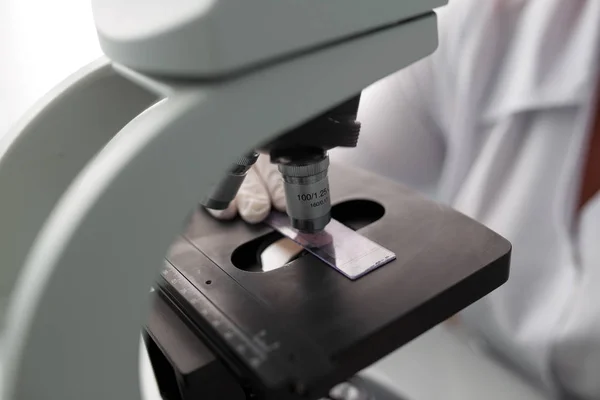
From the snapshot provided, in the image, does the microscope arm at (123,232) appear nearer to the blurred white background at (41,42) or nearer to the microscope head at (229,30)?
the microscope head at (229,30)

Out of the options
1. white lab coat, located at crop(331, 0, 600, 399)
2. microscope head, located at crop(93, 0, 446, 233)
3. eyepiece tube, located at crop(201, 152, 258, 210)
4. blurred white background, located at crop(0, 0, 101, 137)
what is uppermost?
microscope head, located at crop(93, 0, 446, 233)

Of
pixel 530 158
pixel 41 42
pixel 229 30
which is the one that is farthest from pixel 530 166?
pixel 41 42

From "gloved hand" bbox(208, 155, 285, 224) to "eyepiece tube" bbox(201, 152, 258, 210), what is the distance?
0.34ft

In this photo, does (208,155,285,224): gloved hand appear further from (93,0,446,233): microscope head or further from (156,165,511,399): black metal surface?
(93,0,446,233): microscope head

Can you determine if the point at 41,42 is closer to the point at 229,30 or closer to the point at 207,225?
the point at 207,225

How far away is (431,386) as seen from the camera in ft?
2.18

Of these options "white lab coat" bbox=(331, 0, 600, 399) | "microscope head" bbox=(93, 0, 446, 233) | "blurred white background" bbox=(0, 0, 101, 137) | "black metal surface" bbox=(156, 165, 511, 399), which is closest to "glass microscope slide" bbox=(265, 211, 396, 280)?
"black metal surface" bbox=(156, 165, 511, 399)

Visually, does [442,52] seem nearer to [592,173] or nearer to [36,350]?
[592,173]

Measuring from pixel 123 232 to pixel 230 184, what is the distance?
154 millimetres

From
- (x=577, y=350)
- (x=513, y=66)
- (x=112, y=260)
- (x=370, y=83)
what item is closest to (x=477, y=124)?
(x=513, y=66)

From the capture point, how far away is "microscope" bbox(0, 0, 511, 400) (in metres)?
0.27

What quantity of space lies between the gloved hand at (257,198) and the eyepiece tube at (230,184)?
0.10 meters

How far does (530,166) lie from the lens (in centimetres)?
66

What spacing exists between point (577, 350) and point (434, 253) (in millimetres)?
262
